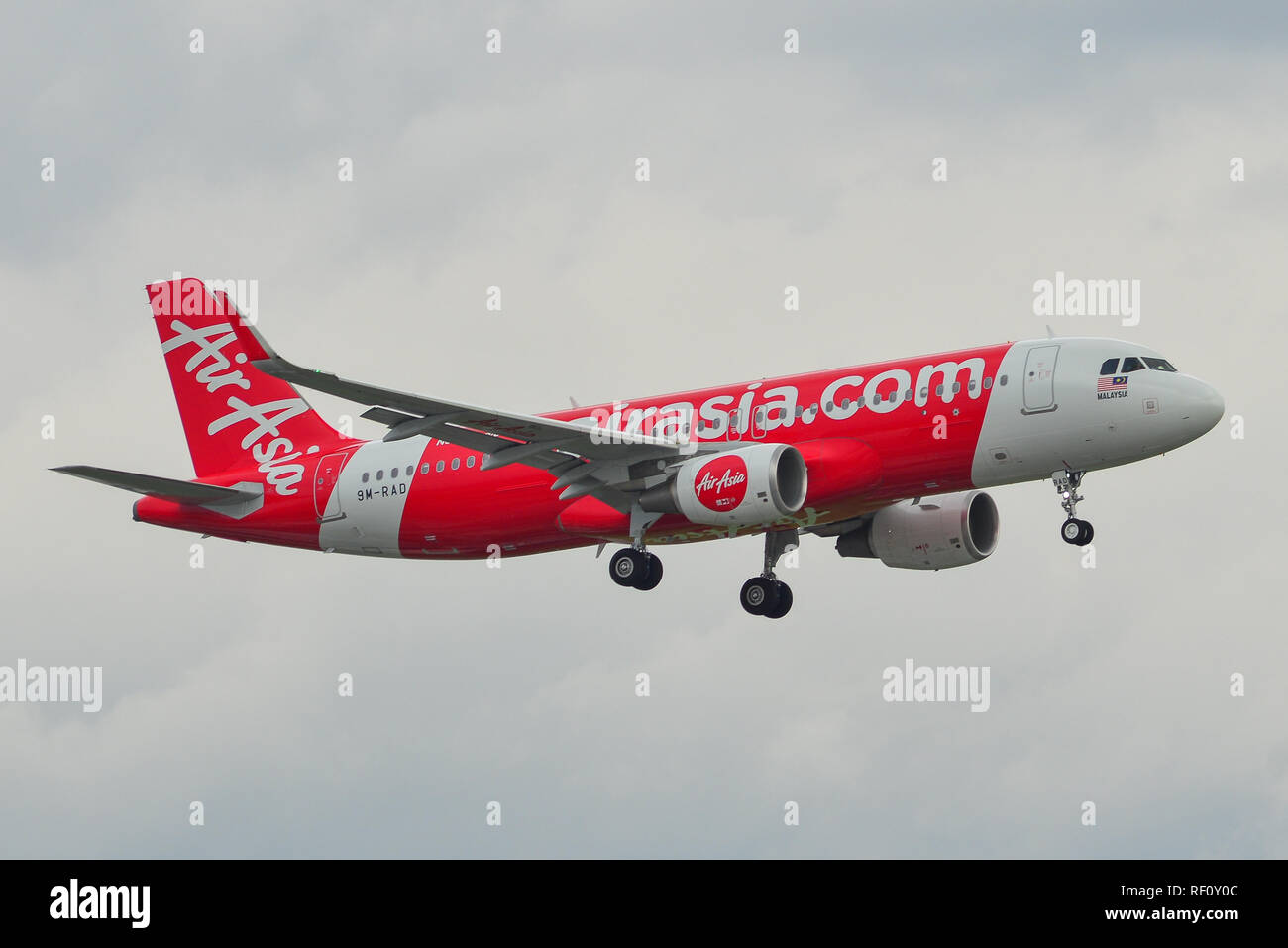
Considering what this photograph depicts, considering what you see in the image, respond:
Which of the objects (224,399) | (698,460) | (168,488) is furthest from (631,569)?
(224,399)

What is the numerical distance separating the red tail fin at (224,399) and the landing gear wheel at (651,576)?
36.4ft

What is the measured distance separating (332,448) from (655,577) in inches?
455

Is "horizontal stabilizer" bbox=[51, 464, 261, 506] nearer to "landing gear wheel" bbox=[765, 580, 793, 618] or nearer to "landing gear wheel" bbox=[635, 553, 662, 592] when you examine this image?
"landing gear wheel" bbox=[635, 553, 662, 592]

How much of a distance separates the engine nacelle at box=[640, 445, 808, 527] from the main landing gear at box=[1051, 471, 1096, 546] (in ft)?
18.7

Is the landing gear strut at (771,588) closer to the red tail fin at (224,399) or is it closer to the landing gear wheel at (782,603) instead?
the landing gear wheel at (782,603)

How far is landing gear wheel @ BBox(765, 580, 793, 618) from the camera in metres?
52.1

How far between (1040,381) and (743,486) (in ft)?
23.0

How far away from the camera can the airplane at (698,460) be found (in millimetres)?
45062

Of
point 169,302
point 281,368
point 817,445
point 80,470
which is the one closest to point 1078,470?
point 817,445

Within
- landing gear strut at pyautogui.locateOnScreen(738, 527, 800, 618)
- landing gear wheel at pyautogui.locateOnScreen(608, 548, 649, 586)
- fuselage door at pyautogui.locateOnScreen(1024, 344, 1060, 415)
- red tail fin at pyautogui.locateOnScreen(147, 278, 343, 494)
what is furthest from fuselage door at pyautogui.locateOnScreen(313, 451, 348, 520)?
fuselage door at pyautogui.locateOnScreen(1024, 344, 1060, 415)

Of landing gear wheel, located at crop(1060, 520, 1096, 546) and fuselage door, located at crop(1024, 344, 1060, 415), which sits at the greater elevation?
fuselage door, located at crop(1024, 344, 1060, 415)

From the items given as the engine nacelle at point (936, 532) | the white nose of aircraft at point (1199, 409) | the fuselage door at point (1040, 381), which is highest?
the fuselage door at point (1040, 381)

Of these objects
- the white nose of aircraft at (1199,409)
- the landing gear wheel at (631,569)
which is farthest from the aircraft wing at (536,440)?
the white nose of aircraft at (1199,409)

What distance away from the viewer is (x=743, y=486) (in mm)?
46219
